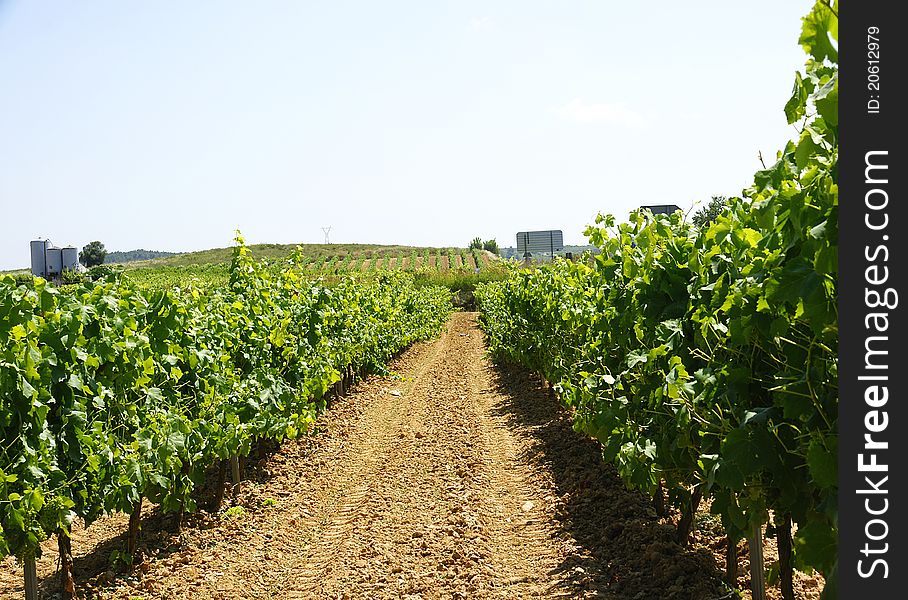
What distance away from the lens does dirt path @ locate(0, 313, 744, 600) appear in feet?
16.9

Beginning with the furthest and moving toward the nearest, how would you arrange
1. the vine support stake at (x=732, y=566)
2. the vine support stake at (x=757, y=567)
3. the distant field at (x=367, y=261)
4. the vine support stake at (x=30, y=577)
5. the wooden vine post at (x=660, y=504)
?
the distant field at (x=367, y=261)
the wooden vine post at (x=660, y=504)
the vine support stake at (x=732, y=566)
the vine support stake at (x=30, y=577)
the vine support stake at (x=757, y=567)

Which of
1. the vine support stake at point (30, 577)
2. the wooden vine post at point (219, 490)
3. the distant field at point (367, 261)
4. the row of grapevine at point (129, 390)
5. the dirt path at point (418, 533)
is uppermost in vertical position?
the distant field at point (367, 261)

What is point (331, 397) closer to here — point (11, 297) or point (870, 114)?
point (11, 297)

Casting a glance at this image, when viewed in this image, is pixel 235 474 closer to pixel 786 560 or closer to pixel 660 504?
pixel 660 504

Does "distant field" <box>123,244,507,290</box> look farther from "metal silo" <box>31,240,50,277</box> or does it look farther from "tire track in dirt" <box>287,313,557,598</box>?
"tire track in dirt" <box>287,313,557,598</box>

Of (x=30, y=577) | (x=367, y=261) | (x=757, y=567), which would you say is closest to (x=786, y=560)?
(x=757, y=567)

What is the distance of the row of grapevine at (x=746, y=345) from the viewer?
7.13 ft

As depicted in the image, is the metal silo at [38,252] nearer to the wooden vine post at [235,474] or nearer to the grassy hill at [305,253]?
the grassy hill at [305,253]

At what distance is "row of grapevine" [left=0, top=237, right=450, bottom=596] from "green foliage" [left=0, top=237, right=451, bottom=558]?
0.01m

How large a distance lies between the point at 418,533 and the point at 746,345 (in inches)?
137

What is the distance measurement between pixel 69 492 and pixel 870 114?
15.2 feet

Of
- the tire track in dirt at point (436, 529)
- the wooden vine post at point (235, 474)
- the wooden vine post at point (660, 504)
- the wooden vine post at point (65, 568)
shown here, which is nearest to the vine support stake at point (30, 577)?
the wooden vine post at point (65, 568)

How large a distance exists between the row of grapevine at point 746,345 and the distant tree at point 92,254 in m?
103

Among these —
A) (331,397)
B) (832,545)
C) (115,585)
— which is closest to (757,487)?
(832,545)
